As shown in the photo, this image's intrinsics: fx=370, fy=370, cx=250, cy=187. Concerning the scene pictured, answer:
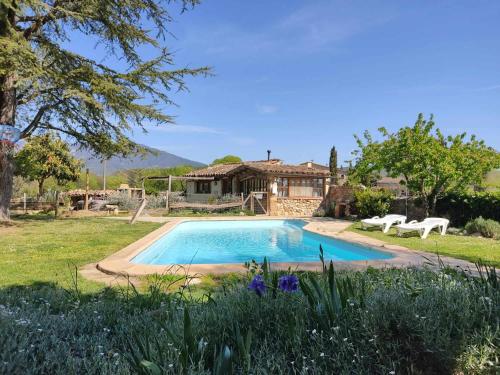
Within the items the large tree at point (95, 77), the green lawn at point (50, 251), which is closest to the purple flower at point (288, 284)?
the green lawn at point (50, 251)

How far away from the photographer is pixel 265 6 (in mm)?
14977

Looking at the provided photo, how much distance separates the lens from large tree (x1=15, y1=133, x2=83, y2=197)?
2312cm

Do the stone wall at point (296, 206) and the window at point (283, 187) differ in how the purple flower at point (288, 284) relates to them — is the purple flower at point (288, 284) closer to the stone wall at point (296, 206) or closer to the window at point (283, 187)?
the stone wall at point (296, 206)

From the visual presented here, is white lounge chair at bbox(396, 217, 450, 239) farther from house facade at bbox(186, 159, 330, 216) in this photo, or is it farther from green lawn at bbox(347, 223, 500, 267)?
house facade at bbox(186, 159, 330, 216)

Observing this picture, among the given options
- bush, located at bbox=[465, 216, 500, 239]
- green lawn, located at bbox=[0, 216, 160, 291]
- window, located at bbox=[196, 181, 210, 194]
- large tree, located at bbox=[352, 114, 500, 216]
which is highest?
large tree, located at bbox=[352, 114, 500, 216]

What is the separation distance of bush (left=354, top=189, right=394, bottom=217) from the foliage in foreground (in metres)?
15.6

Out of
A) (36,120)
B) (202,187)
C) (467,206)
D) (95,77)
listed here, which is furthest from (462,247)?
(202,187)

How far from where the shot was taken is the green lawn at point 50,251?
5551 mm

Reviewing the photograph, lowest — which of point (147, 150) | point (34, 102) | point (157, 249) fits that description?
point (157, 249)

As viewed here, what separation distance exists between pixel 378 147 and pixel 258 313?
14878 mm

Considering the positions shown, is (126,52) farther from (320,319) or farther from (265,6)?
(320,319)

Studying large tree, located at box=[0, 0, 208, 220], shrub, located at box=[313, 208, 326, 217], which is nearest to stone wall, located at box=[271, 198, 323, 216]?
shrub, located at box=[313, 208, 326, 217]

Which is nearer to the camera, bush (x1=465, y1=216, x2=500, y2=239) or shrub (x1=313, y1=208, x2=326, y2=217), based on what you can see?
bush (x1=465, y1=216, x2=500, y2=239)

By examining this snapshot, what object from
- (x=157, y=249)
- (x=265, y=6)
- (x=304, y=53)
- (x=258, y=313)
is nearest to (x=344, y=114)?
(x=304, y=53)
